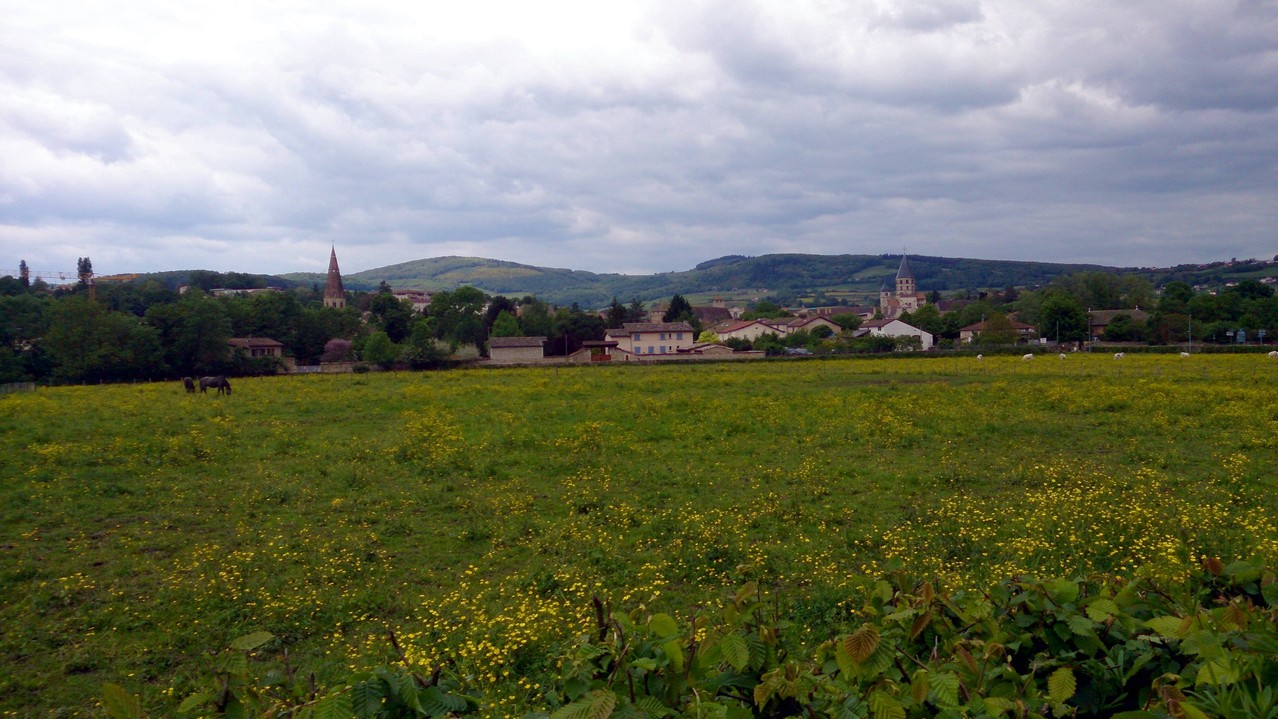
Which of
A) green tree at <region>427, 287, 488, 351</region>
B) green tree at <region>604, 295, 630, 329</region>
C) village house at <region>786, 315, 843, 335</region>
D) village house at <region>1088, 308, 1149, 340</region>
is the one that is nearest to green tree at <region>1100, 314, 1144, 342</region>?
village house at <region>1088, 308, 1149, 340</region>

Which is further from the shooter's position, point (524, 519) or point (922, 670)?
point (524, 519)

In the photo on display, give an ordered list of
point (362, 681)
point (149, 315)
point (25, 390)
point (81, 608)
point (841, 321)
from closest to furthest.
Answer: point (362, 681) → point (81, 608) → point (25, 390) → point (149, 315) → point (841, 321)

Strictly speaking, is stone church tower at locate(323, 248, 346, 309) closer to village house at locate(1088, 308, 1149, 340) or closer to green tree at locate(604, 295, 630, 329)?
green tree at locate(604, 295, 630, 329)

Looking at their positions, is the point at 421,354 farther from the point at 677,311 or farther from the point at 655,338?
the point at 677,311

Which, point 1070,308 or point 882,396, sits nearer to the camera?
point 882,396

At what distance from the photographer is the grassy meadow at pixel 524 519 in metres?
6.95

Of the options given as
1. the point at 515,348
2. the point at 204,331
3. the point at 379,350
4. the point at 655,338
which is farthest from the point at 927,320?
the point at 204,331

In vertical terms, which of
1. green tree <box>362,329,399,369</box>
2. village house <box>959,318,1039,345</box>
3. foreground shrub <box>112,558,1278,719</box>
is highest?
foreground shrub <box>112,558,1278,719</box>

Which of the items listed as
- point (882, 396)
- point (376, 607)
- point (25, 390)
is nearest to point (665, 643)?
point (376, 607)

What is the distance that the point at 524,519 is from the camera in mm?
10719

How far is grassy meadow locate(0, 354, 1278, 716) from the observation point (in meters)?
6.95

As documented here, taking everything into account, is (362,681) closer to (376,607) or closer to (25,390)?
(376,607)

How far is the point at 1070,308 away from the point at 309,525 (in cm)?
8345

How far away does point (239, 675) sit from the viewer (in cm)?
236
